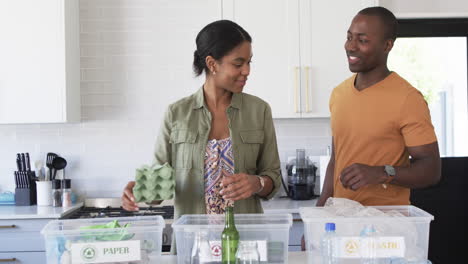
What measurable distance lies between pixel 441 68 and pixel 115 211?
255cm

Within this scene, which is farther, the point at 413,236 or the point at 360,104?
the point at 360,104

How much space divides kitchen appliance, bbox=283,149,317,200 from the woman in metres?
1.58

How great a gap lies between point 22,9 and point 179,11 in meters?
1.08

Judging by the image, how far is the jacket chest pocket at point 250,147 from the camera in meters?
2.41

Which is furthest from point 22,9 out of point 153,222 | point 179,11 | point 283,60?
point 153,222

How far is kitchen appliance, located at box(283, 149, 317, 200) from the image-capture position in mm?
4035

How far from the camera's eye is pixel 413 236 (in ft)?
6.26

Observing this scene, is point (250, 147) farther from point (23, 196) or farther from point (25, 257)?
point (23, 196)

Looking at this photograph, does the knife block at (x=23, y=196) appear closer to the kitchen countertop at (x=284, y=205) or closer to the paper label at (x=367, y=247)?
the kitchen countertop at (x=284, y=205)

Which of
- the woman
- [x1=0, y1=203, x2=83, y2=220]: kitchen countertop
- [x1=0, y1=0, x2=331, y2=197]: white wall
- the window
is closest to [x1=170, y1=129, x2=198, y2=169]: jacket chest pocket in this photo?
the woman

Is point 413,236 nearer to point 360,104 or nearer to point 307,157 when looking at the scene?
point 360,104

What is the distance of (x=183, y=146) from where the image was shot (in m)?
2.43

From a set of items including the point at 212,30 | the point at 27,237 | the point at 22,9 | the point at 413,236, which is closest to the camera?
the point at 413,236

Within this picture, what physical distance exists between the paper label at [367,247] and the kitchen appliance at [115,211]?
1935mm
